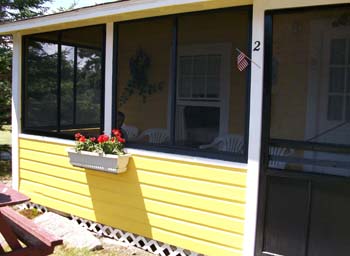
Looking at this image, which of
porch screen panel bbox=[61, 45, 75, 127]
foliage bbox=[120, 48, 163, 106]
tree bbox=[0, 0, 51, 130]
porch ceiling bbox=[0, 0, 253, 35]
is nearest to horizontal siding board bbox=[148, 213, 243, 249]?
foliage bbox=[120, 48, 163, 106]

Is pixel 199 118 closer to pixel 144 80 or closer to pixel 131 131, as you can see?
pixel 131 131

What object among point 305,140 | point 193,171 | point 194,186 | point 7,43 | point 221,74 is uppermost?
point 7,43

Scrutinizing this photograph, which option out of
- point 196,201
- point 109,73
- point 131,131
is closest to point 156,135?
point 131,131

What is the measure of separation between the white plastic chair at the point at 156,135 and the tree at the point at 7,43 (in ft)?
16.0

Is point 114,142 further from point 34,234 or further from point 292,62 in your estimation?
point 292,62

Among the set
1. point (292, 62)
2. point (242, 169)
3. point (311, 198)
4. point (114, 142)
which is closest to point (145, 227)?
point (114, 142)

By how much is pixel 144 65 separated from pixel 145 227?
2.27 metres

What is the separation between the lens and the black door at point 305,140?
123 inches

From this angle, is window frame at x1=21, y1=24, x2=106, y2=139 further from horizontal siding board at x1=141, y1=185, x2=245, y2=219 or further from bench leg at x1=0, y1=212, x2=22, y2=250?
bench leg at x1=0, y1=212, x2=22, y2=250

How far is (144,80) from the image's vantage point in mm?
5285

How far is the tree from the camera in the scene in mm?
8289

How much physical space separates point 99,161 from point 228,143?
1.36 metres

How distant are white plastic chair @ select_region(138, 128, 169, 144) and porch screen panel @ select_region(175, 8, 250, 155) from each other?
0.80 feet

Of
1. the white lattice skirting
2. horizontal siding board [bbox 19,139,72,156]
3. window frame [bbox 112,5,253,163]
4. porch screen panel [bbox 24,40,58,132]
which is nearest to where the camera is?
window frame [bbox 112,5,253,163]
